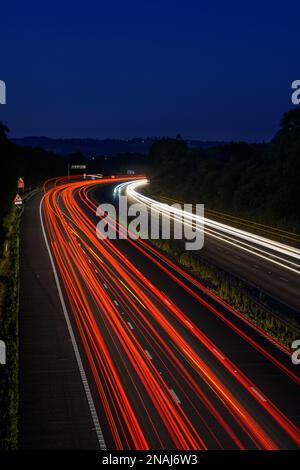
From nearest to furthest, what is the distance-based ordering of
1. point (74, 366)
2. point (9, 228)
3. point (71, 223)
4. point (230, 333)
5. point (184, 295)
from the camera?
point (74, 366) → point (230, 333) → point (184, 295) → point (9, 228) → point (71, 223)

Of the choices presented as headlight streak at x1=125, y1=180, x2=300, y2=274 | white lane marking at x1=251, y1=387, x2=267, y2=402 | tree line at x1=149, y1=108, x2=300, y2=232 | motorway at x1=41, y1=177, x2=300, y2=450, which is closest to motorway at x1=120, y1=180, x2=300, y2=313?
headlight streak at x1=125, y1=180, x2=300, y2=274

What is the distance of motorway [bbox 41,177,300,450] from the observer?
14859 millimetres

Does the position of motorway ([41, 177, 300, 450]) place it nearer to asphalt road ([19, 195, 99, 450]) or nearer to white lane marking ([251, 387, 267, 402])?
white lane marking ([251, 387, 267, 402])

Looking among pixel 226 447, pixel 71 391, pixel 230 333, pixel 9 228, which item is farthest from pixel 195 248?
pixel 226 447

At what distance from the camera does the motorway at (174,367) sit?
14.9 meters

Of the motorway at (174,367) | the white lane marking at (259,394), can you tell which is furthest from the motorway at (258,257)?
the white lane marking at (259,394)

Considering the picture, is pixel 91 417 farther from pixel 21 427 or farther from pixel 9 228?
pixel 9 228

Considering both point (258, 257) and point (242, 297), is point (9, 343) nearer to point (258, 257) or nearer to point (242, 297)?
point (242, 297)

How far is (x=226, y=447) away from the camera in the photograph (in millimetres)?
13984

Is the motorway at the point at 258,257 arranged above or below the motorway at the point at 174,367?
above

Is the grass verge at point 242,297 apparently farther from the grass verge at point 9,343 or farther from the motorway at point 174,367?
the grass verge at point 9,343

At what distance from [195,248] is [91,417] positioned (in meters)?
28.8

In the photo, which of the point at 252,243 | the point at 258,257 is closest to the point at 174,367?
the point at 258,257

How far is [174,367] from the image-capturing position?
1923 cm
